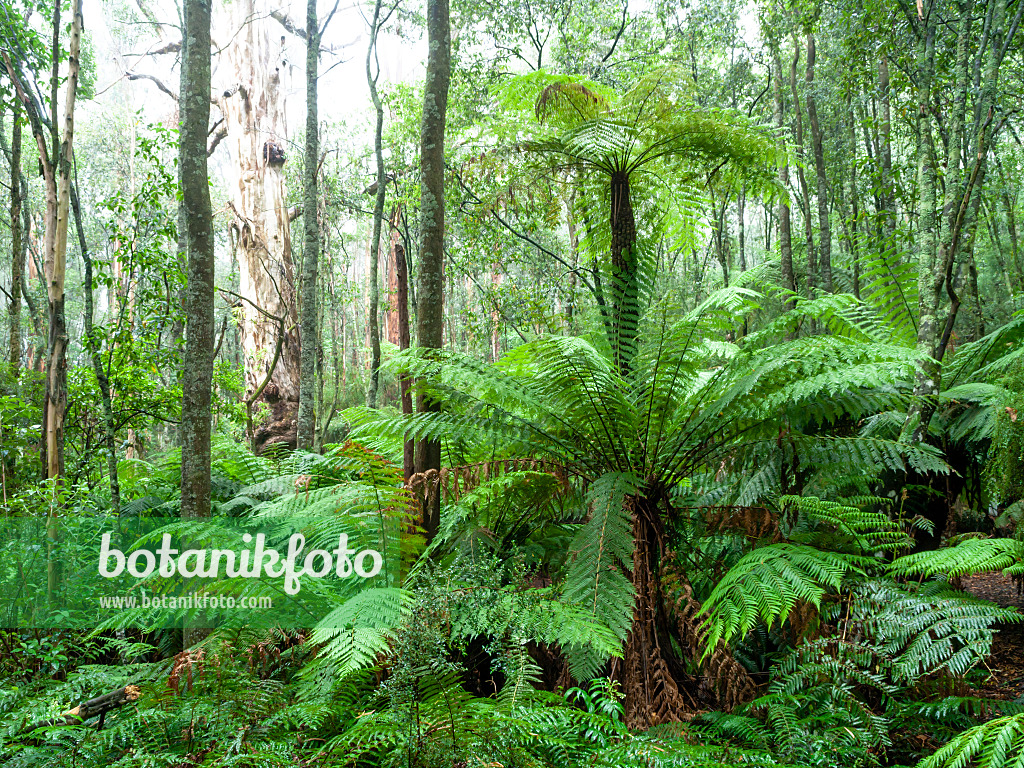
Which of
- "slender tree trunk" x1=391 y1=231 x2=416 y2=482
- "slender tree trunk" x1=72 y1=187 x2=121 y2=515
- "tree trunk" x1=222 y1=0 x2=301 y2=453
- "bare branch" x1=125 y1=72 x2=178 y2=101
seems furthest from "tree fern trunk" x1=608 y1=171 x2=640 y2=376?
"bare branch" x1=125 y1=72 x2=178 y2=101

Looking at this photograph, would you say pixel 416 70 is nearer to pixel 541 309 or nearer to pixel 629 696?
pixel 541 309

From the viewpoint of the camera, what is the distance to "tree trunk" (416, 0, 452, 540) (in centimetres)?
325

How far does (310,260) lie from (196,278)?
9.63 ft

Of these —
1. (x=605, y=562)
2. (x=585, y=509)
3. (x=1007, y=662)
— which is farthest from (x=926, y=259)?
(x=605, y=562)

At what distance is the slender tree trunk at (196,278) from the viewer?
319 cm

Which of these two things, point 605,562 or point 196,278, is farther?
point 196,278

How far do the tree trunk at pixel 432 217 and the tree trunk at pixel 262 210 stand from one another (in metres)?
5.48

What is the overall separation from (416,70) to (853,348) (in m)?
11.0

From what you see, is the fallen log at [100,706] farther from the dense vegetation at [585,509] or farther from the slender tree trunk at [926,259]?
the slender tree trunk at [926,259]

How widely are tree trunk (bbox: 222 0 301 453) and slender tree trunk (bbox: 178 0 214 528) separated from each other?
199 inches

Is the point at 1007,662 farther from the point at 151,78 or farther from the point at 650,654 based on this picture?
the point at 151,78

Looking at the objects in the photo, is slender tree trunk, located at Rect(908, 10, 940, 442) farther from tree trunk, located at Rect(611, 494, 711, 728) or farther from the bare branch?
the bare branch

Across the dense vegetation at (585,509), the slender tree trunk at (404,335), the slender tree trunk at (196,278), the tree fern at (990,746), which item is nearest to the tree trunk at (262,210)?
the dense vegetation at (585,509)

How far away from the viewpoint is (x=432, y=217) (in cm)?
337
